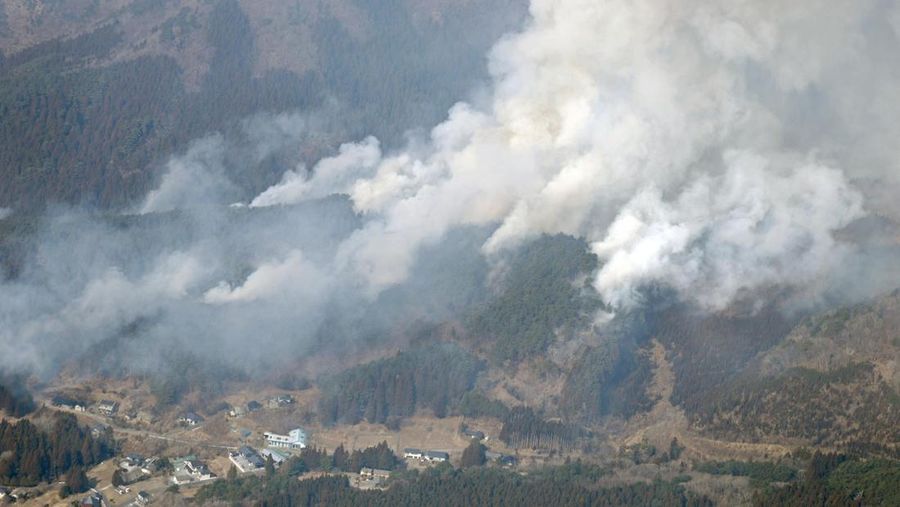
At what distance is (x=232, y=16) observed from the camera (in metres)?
148

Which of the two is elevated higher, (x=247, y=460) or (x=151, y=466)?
(x=247, y=460)

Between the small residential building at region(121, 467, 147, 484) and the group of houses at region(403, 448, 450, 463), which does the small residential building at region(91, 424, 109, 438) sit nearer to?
the small residential building at region(121, 467, 147, 484)

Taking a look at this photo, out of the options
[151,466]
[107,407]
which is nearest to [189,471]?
[151,466]

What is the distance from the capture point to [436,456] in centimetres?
9025

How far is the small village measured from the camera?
87.6 metres

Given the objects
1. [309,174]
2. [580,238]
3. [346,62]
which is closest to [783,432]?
[580,238]

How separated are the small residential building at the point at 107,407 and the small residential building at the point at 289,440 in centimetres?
904

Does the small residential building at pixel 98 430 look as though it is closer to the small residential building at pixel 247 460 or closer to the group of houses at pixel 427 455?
the small residential building at pixel 247 460

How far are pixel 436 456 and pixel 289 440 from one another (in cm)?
794

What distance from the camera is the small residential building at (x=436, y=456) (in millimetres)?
89812

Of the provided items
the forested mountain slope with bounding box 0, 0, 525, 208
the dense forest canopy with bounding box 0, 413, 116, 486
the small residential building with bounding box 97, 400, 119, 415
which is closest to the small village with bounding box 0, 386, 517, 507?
the small residential building with bounding box 97, 400, 119, 415

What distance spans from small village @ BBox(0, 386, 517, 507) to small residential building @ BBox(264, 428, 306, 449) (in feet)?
0.16

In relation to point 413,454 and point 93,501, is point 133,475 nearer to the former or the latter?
point 93,501

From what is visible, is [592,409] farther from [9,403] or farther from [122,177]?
[122,177]
